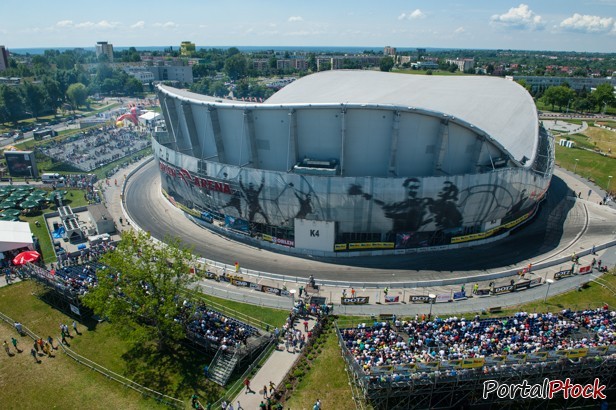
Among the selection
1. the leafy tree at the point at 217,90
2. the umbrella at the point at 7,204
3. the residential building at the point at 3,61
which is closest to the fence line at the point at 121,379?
the umbrella at the point at 7,204

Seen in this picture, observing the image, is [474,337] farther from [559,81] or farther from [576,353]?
[559,81]

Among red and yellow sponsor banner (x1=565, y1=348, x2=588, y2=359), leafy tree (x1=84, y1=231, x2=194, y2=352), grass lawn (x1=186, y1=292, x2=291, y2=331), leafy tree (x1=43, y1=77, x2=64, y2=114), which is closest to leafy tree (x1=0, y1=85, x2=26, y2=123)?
leafy tree (x1=43, y1=77, x2=64, y2=114)

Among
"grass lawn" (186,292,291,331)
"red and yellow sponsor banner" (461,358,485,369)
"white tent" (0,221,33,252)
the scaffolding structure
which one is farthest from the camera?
"white tent" (0,221,33,252)

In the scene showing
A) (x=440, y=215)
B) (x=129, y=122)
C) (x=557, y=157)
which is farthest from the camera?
(x=129, y=122)

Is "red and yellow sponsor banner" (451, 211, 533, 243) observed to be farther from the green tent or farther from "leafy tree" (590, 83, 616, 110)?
"leafy tree" (590, 83, 616, 110)

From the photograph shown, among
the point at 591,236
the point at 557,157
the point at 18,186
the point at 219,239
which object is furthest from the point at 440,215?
the point at 18,186

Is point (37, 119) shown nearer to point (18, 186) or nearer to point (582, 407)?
point (18, 186)
